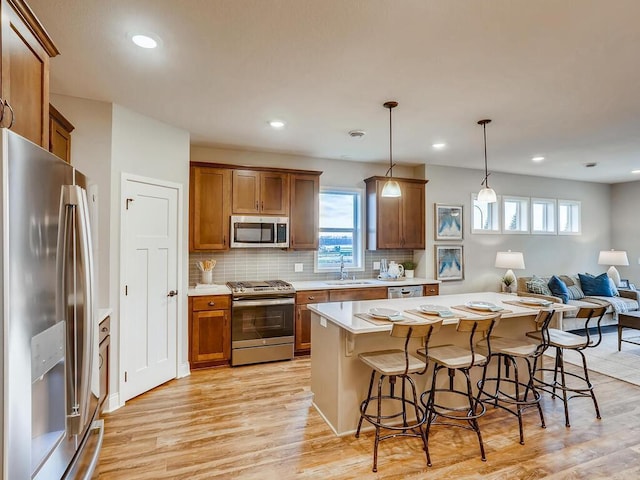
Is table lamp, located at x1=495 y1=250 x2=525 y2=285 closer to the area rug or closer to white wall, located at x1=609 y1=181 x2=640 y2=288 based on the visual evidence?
the area rug

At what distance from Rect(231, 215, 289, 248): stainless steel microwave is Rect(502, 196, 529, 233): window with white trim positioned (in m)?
4.09

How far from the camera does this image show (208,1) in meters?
1.82

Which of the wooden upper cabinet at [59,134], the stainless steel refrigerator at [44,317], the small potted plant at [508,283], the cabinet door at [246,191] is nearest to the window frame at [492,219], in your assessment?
the small potted plant at [508,283]

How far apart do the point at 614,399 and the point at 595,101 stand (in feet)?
8.90

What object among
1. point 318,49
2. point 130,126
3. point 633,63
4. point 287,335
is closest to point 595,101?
point 633,63

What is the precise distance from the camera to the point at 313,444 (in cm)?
254

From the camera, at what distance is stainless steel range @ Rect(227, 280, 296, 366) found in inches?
161

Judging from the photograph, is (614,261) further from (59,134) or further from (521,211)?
(59,134)

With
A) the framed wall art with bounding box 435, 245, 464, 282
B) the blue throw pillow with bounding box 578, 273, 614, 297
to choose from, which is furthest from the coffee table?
the framed wall art with bounding box 435, 245, 464, 282

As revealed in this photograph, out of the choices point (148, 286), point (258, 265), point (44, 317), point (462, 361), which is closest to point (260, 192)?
point (258, 265)

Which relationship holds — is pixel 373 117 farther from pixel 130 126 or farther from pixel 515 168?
pixel 515 168

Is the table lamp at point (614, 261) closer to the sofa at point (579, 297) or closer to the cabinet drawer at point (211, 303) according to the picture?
the sofa at point (579, 297)

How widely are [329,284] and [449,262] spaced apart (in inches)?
86.5

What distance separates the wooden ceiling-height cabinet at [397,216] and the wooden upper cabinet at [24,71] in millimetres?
4180
